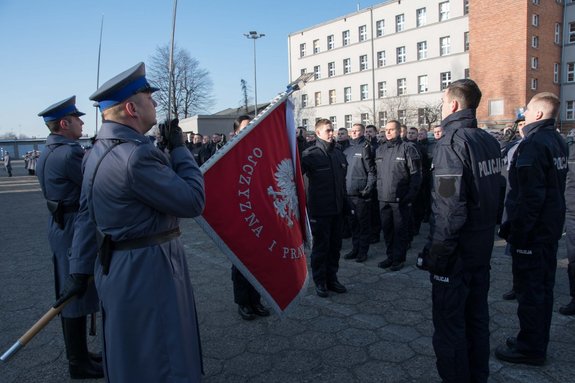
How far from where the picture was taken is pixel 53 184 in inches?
134

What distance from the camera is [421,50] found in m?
44.4

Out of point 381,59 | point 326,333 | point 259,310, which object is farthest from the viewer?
point 381,59

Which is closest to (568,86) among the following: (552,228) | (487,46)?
(487,46)

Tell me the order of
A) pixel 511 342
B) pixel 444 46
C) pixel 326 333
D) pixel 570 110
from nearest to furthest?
1. pixel 511 342
2. pixel 326 333
3. pixel 570 110
4. pixel 444 46

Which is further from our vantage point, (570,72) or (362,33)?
(362,33)

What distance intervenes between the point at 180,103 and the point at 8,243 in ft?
130

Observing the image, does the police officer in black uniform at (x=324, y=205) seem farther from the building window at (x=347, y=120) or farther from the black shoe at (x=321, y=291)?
the building window at (x=347, y=120)

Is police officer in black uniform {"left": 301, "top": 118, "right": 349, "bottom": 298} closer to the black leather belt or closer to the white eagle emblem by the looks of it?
the white eagle emblem

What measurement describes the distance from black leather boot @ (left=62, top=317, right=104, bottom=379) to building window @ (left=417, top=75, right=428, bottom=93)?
148 feet

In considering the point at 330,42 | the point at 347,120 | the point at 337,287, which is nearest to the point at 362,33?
the point at 330,42

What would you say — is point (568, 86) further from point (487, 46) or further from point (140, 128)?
point (140, 128)

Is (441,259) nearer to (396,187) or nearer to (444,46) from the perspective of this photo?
(396,187)

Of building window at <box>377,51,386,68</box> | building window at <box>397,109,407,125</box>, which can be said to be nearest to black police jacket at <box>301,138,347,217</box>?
building window at <box>397,109,407,125</box>

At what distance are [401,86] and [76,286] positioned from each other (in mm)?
47166
